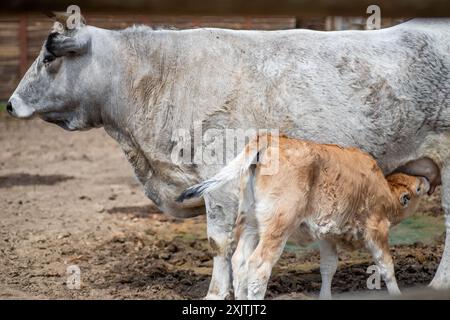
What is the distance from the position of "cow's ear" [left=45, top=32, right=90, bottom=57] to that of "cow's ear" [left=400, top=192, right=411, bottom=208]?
273 cm

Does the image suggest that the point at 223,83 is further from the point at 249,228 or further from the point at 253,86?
the point at 249,228

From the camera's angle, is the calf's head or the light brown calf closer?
the light brown calf

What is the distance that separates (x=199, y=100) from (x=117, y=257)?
7.22 feet

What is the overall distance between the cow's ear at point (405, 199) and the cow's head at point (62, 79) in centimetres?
250

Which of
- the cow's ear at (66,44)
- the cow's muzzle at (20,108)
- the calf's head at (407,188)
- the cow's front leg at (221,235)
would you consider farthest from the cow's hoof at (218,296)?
the cow's ear at (66,44)

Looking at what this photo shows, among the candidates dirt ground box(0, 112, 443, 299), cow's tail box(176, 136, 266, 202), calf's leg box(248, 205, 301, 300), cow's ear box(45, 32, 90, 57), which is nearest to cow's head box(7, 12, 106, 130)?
cow's ear box(45, 32, 90, 57)

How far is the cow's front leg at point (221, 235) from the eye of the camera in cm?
663

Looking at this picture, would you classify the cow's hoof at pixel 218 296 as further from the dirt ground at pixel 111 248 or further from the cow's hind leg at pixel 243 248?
the cow's hind leg at pixel 243 248

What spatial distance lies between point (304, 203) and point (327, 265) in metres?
0.97

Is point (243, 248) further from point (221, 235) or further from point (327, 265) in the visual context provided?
point (327, 265)

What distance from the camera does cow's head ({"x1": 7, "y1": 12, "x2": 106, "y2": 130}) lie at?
276 inches

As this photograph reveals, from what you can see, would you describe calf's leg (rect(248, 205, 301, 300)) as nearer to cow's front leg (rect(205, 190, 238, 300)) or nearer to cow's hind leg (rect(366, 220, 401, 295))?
cow's front leg (rect(205, 190, 238, 300))

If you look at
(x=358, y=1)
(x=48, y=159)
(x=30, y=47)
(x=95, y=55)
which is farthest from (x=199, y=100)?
(x=30, y=47)
